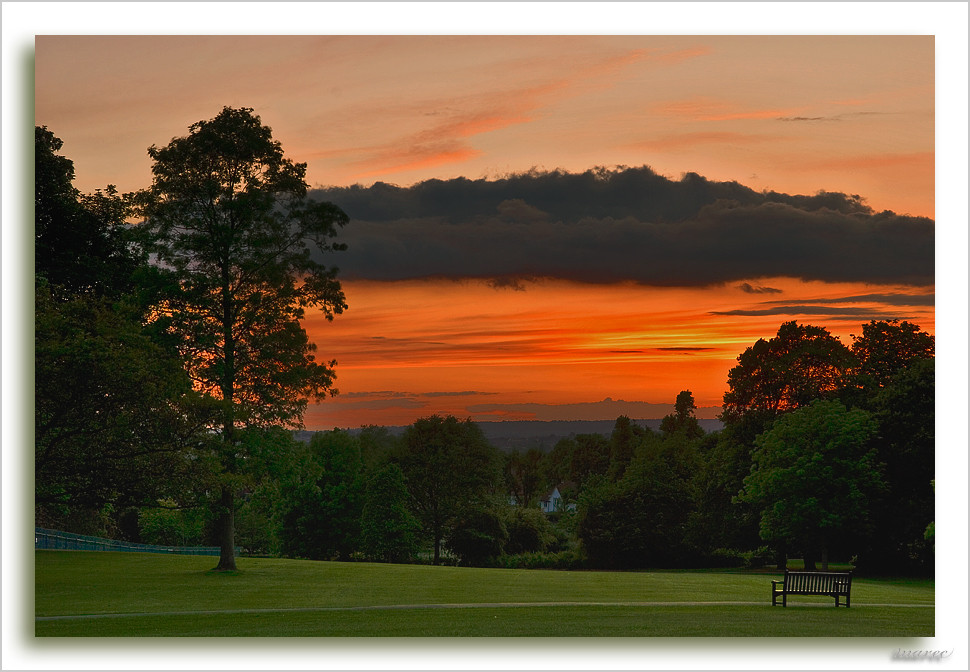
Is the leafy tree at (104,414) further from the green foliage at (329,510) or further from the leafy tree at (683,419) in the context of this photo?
the green foliage at (329,510)

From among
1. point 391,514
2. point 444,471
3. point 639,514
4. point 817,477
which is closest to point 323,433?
point 444,471

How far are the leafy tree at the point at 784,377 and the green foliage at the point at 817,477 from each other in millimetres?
751

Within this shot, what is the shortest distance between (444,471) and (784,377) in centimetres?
900

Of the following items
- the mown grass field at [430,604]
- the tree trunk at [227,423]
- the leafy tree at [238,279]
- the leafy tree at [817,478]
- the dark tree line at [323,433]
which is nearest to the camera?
the mown grass field at [430,604]

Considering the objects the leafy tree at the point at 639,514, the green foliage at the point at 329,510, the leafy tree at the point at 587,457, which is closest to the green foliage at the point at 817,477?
the leafy tree at the point at 639,514

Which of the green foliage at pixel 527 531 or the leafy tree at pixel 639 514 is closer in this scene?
the green foliage at pixel 527 531

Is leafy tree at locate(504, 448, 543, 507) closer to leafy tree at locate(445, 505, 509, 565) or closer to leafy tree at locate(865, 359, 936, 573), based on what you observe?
leafy tree at locate(445, 505, 509, 565)

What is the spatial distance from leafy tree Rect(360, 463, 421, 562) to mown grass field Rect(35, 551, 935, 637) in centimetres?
286

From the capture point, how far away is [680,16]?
13766 mm

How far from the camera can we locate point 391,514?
28.1 m

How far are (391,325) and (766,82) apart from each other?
729 centimetres

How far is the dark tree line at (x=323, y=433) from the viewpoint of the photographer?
1622 cm
